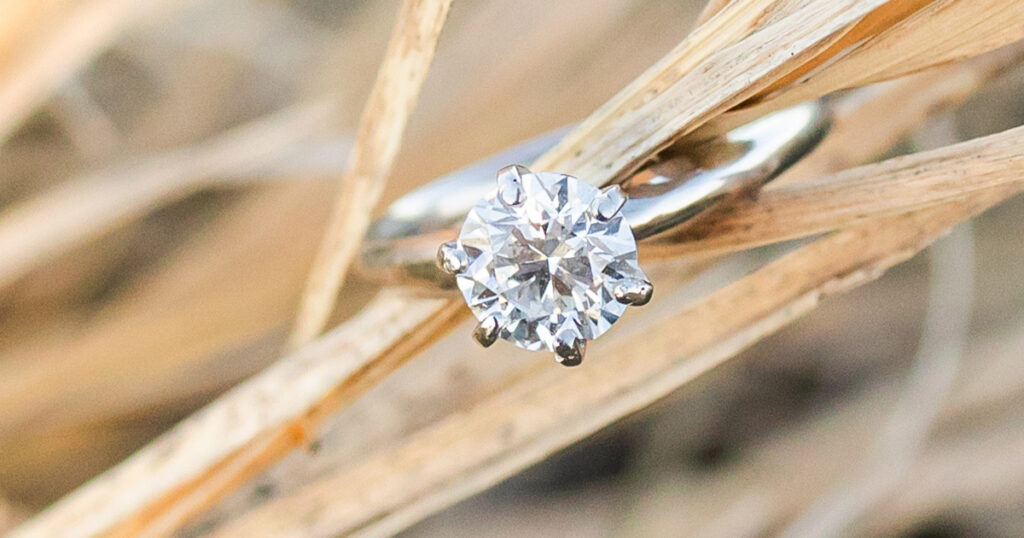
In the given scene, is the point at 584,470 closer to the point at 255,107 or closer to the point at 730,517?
the point at 730,517

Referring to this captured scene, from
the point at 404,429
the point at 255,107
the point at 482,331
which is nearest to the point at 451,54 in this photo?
the point at 255,107

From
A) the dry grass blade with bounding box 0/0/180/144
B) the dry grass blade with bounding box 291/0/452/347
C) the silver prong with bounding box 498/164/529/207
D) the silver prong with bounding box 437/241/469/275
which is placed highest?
the dry grass blade with bounding box 0/0/180/144

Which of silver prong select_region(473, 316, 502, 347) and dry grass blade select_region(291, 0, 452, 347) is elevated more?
dry grass blade select_region(291, 0, 452, 347)

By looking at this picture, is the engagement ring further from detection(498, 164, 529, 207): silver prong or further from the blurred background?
the blurred background

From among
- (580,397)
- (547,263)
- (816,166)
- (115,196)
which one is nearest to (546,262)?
(547,263)

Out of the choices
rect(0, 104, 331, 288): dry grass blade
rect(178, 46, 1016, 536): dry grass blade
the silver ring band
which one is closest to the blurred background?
rect(0, 104, 331, 288): dry grass blade

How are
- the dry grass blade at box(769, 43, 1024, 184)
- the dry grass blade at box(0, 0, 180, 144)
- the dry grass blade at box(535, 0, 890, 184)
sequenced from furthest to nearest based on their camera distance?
the dry grass blade at box(0, 0, 180, 144)
the dry grass blade at box(769, 43, 1024, 184)
the dry grass blade at box(535, 0, 890, 184)

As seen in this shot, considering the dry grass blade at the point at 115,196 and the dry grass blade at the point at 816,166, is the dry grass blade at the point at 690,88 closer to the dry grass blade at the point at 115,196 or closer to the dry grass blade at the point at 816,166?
the dry grass blade at the point at 816,166
